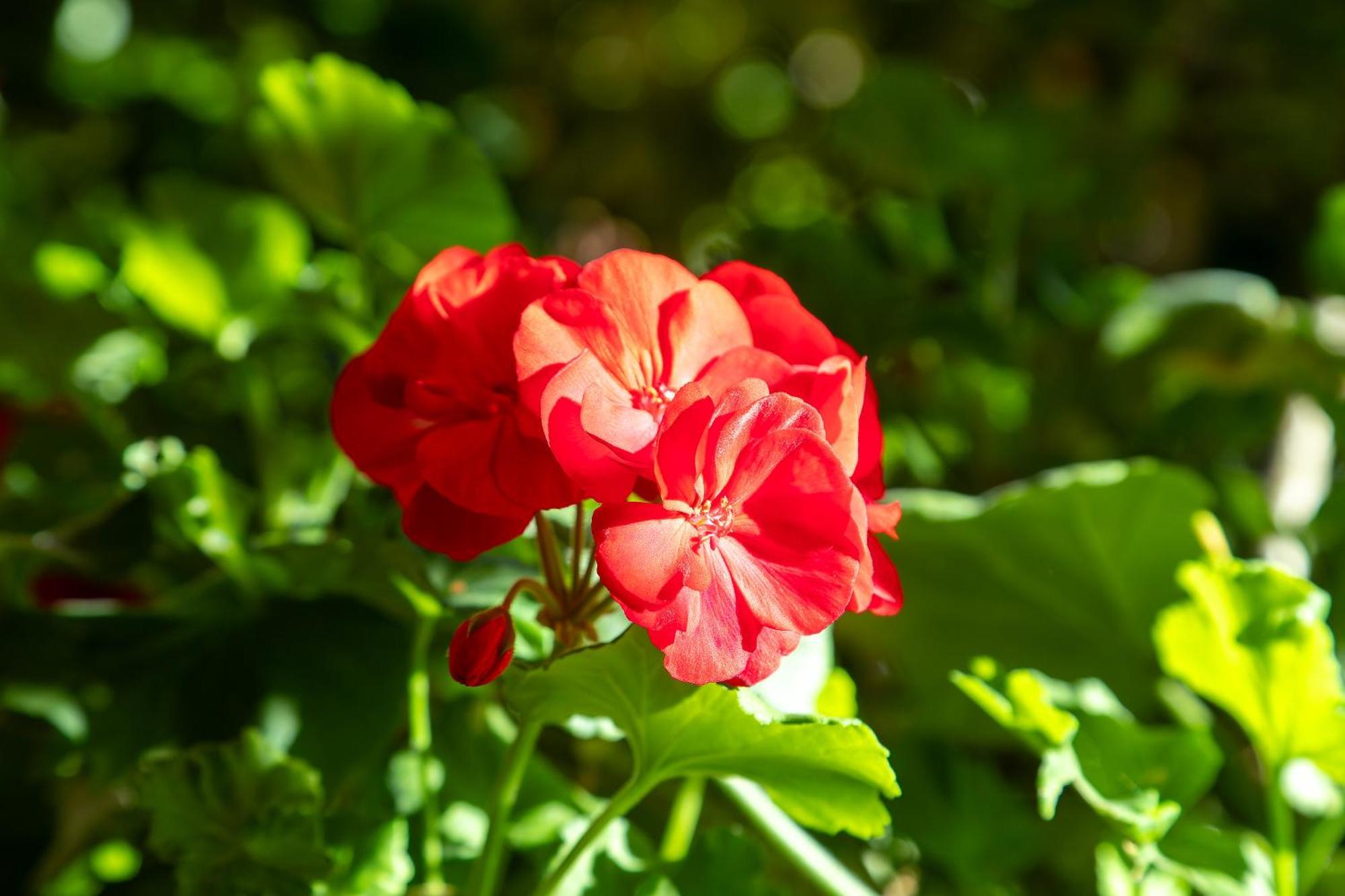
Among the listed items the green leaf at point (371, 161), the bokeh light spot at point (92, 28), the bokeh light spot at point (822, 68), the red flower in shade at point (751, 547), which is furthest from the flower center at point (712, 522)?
the bokeh light spot at point (822, 68)

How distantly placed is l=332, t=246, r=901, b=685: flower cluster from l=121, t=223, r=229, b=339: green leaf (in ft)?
1.10

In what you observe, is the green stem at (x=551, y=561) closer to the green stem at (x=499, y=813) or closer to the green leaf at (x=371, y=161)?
the green stem at (x=499, y=813)

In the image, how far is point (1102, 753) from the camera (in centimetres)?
49

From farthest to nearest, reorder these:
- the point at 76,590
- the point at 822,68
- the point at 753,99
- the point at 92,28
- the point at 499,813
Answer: the point at 753,99 → the point at 822,68 → the point at 92,28 → the point at 76,590 → the point at 499,813

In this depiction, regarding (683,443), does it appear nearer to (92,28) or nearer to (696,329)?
(696,329)

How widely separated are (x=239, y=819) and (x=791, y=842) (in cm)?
23

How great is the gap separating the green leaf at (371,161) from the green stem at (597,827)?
354 mm

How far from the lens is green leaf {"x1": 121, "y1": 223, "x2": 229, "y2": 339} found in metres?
0.68

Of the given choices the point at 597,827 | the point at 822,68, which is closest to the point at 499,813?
the point at 597,827

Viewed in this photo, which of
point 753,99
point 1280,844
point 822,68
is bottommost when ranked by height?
point 753,99

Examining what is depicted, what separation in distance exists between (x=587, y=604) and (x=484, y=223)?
1.06 ft

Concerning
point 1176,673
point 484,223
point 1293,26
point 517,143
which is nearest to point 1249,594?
point 1176,673

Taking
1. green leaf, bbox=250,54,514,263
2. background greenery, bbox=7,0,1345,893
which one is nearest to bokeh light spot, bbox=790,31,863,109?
background greenery, bbox=7,0,1345,893

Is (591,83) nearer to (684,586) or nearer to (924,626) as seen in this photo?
(924,626)
